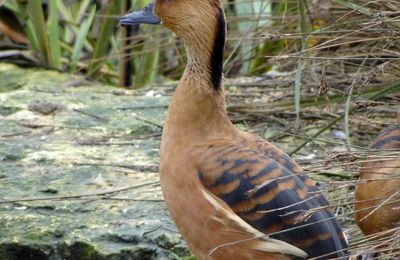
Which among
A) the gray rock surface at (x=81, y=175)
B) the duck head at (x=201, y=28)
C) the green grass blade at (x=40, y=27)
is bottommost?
the gray rock surface at (x=81, y=175)

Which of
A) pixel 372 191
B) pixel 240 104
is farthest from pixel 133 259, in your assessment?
pixel 240 104

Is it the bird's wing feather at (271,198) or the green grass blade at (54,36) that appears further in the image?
the green grass blade at (54,36)

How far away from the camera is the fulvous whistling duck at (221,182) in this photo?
11.0ft

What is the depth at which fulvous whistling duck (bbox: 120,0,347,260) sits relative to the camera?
3.35 metres

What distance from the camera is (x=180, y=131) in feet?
12.2

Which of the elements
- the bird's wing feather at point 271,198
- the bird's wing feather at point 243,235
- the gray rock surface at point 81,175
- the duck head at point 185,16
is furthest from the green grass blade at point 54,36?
the bird's wing feather at point 243,235

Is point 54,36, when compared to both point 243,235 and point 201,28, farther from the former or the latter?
point 243,235

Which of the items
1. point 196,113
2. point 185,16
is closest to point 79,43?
point 185,16

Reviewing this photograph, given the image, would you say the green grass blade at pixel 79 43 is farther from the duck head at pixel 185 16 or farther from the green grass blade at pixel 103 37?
the duck head at pixel 185 16

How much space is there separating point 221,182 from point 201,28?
631mm

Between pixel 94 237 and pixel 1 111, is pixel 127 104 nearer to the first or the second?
pixel 1 111

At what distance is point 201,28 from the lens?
3.84m

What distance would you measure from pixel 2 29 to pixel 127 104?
1639 millimetres

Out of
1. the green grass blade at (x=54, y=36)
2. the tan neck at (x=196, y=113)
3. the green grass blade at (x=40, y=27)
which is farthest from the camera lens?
the green grass blade at (x=54, y=36)
